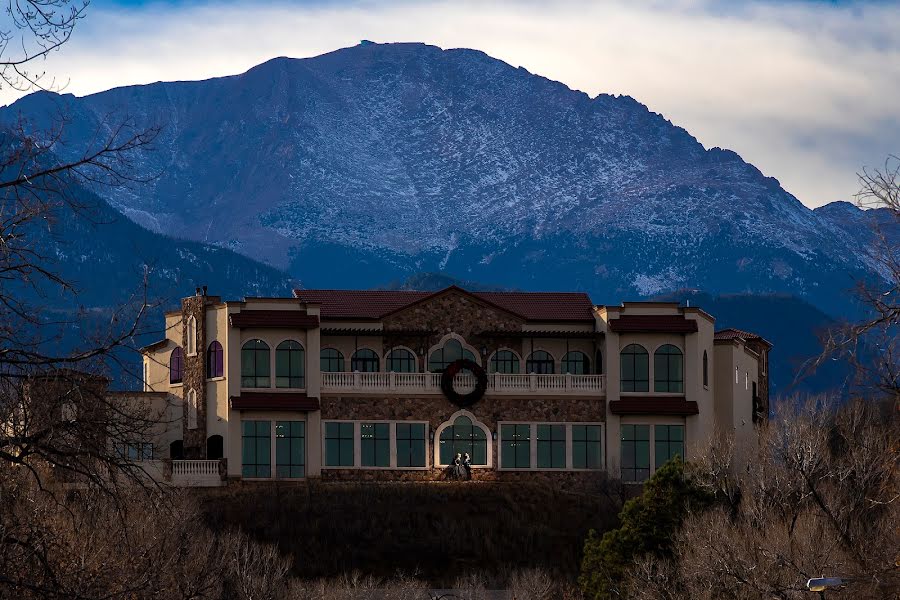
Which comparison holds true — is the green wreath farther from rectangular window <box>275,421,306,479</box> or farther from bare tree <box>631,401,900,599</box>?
bare tree <box>631,401,900,599</box>

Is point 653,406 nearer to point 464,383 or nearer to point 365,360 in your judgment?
point 464,383

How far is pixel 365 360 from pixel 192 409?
867cm

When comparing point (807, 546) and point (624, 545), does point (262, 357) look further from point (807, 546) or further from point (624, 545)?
point (807, 546)

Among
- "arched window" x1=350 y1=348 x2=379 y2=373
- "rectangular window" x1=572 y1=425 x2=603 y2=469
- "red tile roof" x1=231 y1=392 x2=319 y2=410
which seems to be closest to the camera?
"red tile roof" x1=231 y1=392 x2=319 y2=410

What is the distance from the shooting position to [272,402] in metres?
96.8

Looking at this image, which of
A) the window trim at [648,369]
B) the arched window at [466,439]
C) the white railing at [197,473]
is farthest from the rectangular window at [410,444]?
the window trim at [648,369]

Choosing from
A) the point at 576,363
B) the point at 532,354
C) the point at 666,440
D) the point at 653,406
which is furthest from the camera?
the point at 576,363

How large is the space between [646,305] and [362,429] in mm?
15091

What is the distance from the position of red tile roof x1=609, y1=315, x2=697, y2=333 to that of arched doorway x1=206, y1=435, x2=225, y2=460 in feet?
63.9

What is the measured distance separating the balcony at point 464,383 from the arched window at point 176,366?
7.50 m

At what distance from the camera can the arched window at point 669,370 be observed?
3935 inches

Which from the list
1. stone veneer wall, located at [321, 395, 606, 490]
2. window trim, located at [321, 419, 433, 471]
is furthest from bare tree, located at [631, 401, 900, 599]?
window trim, located at [321, 419, 433, 471]

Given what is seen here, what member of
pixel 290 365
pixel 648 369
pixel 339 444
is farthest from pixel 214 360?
pixel 648 369

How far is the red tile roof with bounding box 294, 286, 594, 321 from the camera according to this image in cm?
10106
